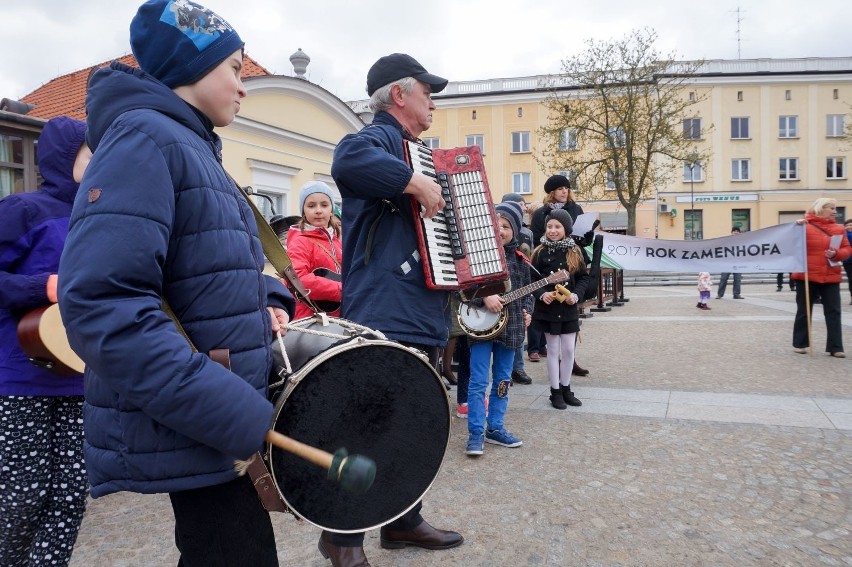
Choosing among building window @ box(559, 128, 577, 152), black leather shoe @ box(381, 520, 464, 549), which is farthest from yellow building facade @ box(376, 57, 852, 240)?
black leather shoe @ box(381, 520, 464, 549)

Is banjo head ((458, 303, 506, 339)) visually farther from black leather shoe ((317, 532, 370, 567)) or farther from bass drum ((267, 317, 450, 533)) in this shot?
bass drum ((267, 317, 450, 533))

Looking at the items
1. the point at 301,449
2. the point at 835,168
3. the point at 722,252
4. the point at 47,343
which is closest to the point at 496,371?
the point at 47,343

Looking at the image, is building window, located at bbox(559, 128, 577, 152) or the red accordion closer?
the red accordion

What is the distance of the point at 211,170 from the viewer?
1444 mm

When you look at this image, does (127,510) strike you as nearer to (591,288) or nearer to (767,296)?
(591,288)

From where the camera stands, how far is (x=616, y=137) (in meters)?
34.0

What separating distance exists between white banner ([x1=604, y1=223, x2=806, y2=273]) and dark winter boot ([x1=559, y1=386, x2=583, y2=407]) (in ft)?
12.8

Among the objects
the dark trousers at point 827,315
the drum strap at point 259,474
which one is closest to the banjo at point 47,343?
the drum strap at point 259,474

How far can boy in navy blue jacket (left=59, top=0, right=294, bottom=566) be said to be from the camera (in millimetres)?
1170

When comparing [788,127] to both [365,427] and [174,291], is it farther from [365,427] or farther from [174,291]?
[174,291]

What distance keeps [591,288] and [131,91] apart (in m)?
5.62

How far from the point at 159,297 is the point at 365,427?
67 cm

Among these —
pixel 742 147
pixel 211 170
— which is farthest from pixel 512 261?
pixel 742 147

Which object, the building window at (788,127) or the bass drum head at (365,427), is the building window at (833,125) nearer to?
the building window at (788,127)
